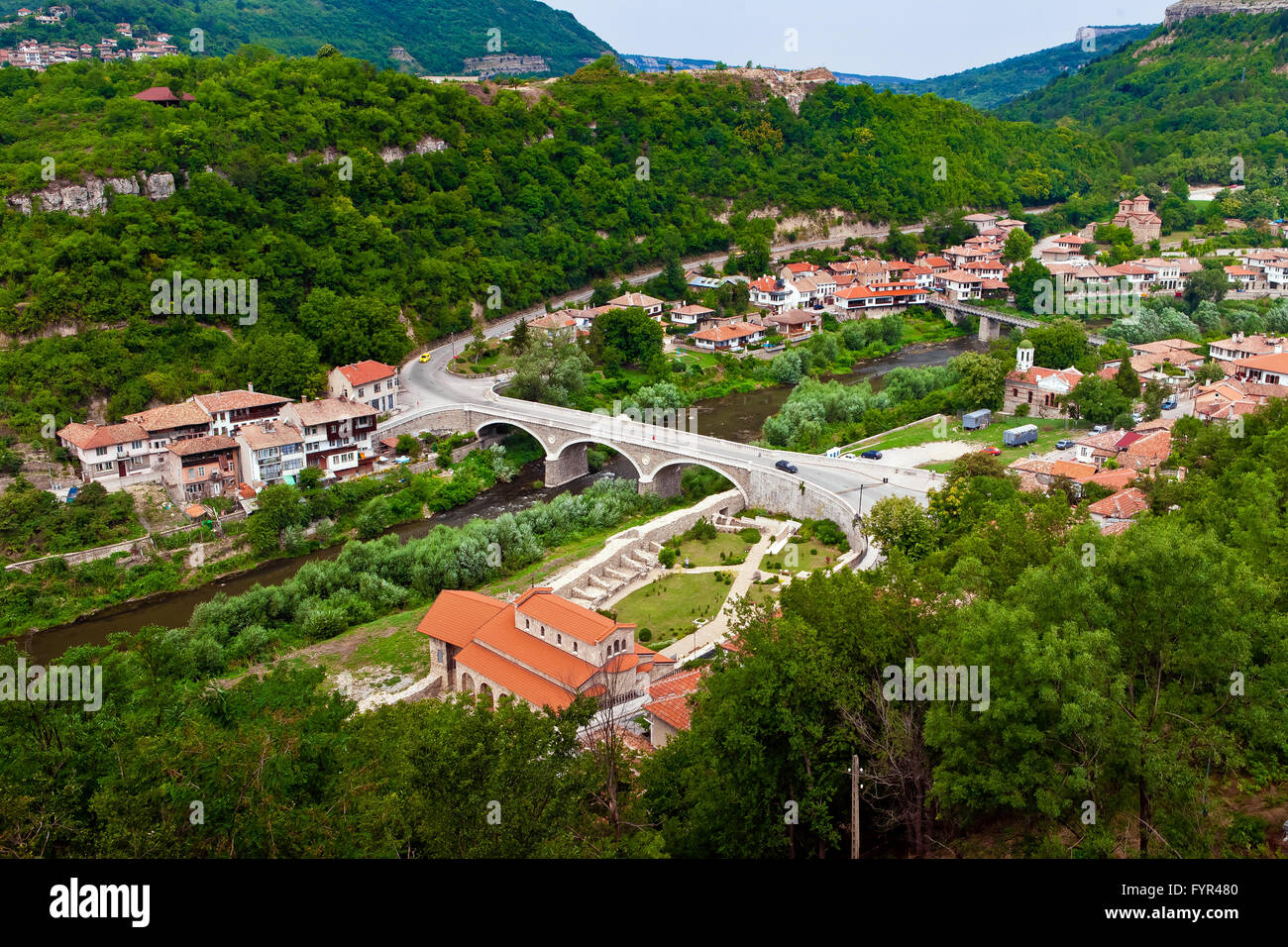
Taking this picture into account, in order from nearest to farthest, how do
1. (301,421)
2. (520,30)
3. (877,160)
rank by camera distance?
(301,421) < (877,160) < (520,30)

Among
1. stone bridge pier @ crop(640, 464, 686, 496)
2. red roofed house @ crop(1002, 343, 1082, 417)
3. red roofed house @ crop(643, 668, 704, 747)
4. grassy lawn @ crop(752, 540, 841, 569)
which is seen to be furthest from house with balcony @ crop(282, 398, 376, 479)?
red roofed house @ crop(1002, 343, 1082, 417)

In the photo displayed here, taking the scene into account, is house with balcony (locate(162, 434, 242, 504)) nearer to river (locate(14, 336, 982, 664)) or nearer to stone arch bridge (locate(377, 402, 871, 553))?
river (locate(14, 336, 982, 664))

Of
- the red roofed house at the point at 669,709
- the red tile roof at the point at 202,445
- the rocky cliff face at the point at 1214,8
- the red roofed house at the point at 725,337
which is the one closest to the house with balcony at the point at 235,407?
the red tile roof at the point at 202,445

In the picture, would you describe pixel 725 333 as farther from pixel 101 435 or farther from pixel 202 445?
pixel 101 435

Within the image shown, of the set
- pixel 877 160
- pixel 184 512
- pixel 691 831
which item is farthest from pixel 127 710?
pixel 877 160

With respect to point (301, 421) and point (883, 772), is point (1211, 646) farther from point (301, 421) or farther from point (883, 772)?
point (301, 421)

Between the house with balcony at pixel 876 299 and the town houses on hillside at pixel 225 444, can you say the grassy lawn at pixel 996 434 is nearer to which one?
the town houses on hillside at pixel 225 444
